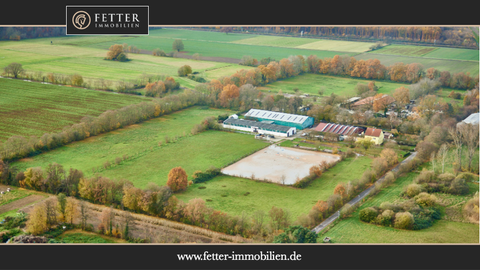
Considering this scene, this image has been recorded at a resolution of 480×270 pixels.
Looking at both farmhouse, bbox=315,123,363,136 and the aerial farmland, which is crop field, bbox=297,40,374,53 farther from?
farmhouse, bbox=315,123,363,136

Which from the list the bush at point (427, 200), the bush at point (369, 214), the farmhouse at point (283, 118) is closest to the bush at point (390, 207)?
the bush at point (369, 214)

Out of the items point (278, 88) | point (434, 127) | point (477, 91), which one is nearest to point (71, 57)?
point (278, 88)

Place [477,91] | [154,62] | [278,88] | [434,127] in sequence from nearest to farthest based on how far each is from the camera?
[434,127] → [477,91] → [278,88] → [154,62]

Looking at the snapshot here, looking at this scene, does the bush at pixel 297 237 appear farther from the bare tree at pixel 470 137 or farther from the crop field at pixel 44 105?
the crop field at pixel 44 105

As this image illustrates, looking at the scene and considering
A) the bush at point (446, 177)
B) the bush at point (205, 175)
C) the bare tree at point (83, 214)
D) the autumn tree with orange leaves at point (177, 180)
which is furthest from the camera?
the bush at point (205, 175)

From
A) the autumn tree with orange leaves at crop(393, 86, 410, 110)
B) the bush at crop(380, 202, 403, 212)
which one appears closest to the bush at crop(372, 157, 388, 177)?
the bush at crop(380, 202, 403, 212)

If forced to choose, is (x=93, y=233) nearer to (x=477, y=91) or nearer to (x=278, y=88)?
(x=278, y=88)
